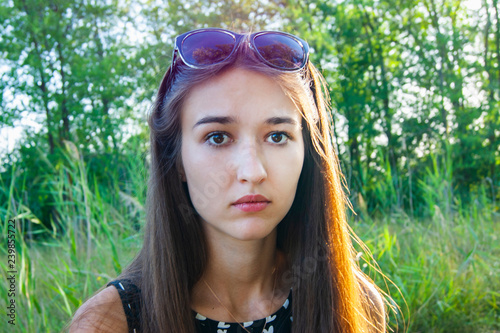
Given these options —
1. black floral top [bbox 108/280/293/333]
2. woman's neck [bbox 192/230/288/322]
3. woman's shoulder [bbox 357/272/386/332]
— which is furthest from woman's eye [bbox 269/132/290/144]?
woman's shoulder [bbox 357/272/386/332]

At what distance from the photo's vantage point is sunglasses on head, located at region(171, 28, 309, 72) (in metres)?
1.49

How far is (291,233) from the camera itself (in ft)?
5.70

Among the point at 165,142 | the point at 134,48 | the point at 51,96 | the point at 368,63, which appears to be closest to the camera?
the point at 165,142

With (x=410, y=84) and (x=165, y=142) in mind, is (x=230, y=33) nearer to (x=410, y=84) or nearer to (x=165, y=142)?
(x=165, y=142)

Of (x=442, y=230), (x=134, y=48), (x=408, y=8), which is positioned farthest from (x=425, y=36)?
(x=442, y=230)

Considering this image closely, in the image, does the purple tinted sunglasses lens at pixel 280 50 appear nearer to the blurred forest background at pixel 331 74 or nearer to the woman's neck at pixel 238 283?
the woman's neck at pixel 238 283

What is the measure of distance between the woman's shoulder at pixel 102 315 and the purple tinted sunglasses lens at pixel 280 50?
1.00 meters

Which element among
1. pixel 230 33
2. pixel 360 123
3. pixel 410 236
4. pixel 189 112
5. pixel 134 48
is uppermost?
pixel 134 48

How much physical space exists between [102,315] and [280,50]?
1126mm

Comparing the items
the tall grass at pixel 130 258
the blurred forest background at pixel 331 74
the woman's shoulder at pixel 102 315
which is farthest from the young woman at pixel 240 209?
the blurred forest background at pixel 331 74

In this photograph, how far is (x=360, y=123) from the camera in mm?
11062

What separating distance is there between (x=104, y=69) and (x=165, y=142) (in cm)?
899

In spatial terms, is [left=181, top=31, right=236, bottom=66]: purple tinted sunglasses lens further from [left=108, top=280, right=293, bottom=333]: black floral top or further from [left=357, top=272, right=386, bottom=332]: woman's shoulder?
[left=357, top=272, right=386, bottom=332]: woman's shoulder

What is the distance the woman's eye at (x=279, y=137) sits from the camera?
1.44 meters
